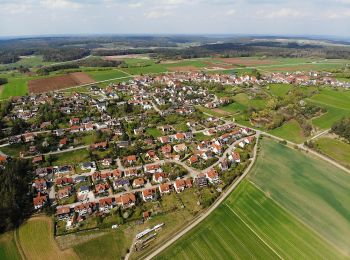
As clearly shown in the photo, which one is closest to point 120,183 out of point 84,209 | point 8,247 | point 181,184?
point 84,209

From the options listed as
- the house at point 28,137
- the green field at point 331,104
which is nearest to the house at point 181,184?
the house at point 28,137

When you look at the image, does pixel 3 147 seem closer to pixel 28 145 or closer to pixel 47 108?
pixel 28 145

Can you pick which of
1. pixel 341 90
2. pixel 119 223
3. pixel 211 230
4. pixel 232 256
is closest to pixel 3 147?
pixel 119 223

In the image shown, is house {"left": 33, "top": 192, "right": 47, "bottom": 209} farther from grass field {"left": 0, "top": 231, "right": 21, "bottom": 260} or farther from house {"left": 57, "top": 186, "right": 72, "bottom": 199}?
grass field {"left": 0, "top": 231, "right": 21, "bottom": 260}

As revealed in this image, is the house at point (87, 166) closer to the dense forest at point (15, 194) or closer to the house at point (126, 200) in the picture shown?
the dense forest at point (15, 194)

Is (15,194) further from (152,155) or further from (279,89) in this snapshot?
(279,89)
